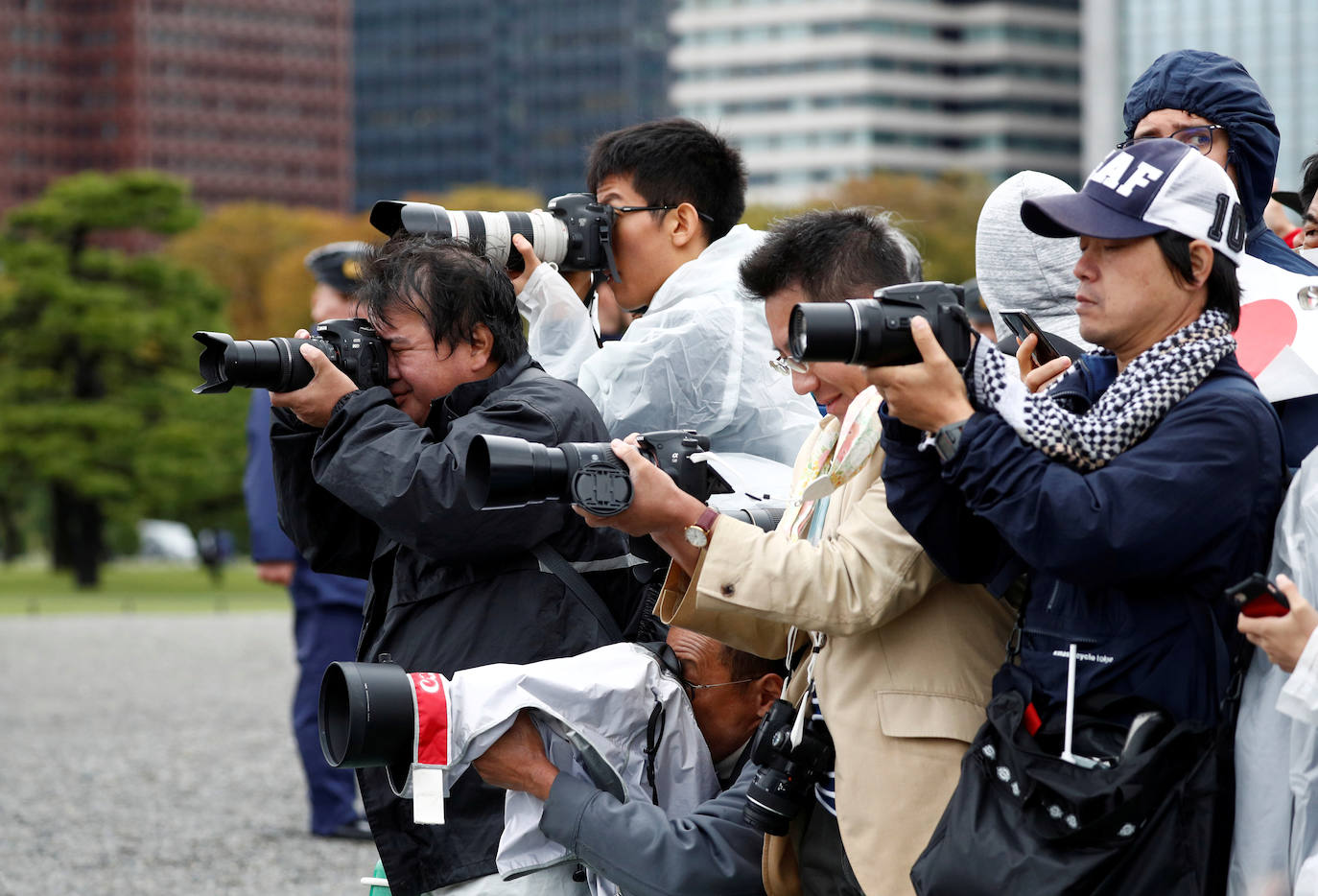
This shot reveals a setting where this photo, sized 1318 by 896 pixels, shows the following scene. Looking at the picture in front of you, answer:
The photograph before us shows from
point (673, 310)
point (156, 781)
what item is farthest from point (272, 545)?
point (673, 310)

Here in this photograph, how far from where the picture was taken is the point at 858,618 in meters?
2.39

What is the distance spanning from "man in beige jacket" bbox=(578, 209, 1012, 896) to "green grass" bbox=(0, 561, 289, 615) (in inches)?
915

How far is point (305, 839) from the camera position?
696 cm

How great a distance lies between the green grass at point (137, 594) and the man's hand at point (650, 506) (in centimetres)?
2324

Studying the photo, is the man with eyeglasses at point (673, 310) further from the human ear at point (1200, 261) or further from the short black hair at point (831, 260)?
the human ear at point (1200, 261)

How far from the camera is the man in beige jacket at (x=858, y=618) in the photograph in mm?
2381

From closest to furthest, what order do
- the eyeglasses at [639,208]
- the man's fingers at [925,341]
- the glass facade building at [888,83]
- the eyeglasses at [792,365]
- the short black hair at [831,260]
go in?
the man's fingers at [925,341] → the eyeglasses at [792,365] → the short black hair at [831,260] → the eyeglasses at [639,208] → the glass facade building at [888,83]

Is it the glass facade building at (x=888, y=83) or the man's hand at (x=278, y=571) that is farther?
the glass facade building at (x=888, y=83)

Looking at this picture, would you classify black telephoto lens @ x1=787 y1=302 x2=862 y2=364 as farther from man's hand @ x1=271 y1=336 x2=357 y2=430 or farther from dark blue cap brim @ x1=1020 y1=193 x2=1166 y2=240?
man's hand @ x1=271 y1=336 x2=357 y2=430

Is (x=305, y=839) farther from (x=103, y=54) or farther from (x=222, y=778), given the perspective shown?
(x=103, y=54)

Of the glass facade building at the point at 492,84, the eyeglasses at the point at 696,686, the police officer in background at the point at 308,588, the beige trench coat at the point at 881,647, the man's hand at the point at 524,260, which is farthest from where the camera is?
the glass facade building at the point at 492,84

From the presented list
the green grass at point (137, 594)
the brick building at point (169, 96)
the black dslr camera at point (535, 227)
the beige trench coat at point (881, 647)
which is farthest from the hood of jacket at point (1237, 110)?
the brick building at point (169, 96)

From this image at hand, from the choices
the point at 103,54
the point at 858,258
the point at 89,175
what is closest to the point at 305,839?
the point at 858,258

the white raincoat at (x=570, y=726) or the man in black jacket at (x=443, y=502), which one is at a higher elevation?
the man in black jacket at (x=443, y=502)
